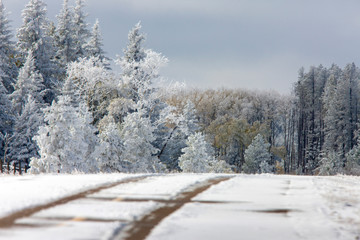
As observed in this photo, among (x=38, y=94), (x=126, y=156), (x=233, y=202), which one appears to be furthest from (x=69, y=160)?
(x=233, y=202)

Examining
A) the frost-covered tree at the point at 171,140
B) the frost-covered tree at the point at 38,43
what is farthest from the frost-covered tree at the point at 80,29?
the frost-covered tree at the point at 171,140

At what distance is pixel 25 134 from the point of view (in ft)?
157

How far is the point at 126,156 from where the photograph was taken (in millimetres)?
47406

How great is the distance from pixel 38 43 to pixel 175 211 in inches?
2232

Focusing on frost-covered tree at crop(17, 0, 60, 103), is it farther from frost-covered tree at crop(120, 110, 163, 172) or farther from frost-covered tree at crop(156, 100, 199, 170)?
frost-covered tree at crop(120, 110, 163, 172)

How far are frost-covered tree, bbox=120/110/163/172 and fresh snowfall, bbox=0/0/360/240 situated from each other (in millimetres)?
140

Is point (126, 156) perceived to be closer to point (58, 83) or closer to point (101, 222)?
point (58, 83)

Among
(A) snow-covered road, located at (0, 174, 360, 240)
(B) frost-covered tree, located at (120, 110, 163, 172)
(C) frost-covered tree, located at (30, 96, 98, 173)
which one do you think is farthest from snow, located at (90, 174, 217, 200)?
(B) frost-covered tree, located at (120, 110, 163, 172)

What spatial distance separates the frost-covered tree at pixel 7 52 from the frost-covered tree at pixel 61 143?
18.8 meters

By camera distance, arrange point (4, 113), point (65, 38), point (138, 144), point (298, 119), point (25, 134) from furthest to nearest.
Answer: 1. point (298, 119)
2. point (65, 38)
3. point (4, 113)
4. point (138, 144)
5. point (25, 134)

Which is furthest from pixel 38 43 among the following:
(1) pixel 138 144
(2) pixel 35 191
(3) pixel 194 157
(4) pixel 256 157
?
(2) pixel 35 191

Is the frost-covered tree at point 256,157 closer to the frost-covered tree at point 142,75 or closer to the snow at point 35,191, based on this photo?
the frost-covered tree at point 142,75

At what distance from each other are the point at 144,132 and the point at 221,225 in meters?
41.8

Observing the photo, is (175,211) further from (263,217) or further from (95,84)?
(95,84)
